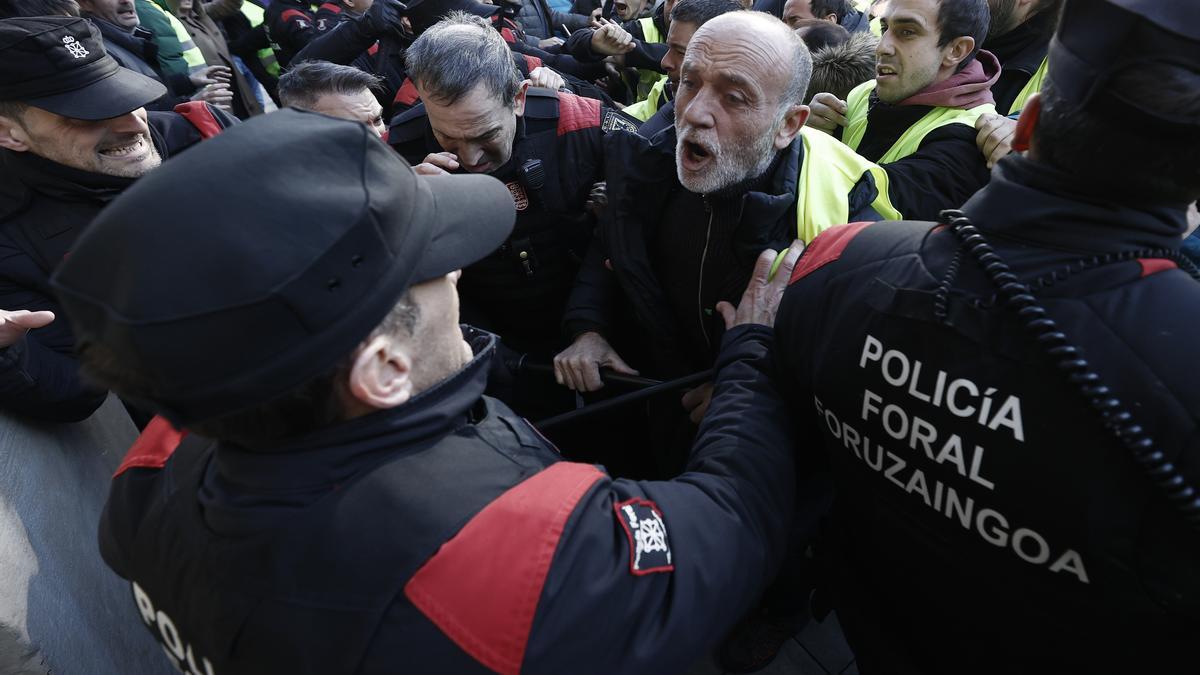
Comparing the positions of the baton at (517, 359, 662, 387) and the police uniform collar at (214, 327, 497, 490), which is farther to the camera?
the baton at (517, 359, 662, 387)

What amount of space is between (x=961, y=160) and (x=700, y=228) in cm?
115

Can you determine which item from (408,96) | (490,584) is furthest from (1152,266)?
(408,96)

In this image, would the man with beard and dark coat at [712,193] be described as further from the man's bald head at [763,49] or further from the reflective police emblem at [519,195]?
the reflective police emblem at [519,195]

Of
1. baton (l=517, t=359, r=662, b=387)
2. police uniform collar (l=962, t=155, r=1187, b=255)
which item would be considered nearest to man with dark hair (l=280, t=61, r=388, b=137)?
baton (l=517, t=359, r=662, b=387)

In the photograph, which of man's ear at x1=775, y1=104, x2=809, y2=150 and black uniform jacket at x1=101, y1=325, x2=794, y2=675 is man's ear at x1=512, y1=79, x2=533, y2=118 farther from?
black uniform jacket at x1=101, y1=325, x2=794, y2=675

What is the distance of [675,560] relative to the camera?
3.67 feet

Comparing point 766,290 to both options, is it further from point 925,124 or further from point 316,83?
point 316,83

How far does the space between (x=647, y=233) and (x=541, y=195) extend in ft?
1.89

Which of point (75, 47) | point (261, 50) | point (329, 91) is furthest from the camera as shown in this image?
point (261, 50)

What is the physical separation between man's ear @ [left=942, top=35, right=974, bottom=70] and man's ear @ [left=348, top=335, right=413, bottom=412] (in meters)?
2.77

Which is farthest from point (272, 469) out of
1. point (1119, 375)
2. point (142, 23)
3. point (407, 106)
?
point (142, 23)

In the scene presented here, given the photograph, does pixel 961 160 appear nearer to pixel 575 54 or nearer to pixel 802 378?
pixel 802 378

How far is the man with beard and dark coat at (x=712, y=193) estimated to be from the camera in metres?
2.10

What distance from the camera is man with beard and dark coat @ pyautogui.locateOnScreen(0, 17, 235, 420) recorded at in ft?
6.97
